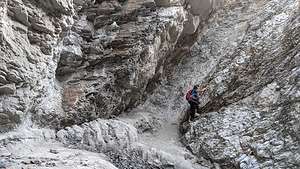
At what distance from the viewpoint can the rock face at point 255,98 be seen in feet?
40.7

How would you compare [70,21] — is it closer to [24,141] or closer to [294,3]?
[24,141]

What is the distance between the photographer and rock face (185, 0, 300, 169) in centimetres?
1242

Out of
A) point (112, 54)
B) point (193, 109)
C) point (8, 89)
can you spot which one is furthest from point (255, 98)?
point (8, 89)

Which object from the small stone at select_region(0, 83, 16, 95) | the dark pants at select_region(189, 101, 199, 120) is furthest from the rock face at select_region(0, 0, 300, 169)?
the dark pants at select_region(189, 101, 199, 120)

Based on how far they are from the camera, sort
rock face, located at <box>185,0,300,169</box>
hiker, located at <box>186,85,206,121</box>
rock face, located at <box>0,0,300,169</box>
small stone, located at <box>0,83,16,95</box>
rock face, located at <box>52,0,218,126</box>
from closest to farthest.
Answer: small stone, located at <box>0,83,16,95</box>, rock face, located at <box>0,0,300,169</box>, rock face, located at <box>185,0,300,169</box>, rock face, located at <box>52,0,218,126</box>, hiker, located at <box>186,85,206,121</box>

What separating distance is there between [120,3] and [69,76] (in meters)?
4.48

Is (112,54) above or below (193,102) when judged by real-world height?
above

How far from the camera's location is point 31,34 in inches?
499

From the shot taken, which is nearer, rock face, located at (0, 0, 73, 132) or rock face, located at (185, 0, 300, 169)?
rock face, located at (0, 0, 73, 132)

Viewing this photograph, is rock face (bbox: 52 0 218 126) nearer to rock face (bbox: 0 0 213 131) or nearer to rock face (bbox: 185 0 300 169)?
rock face (bbox: 0 0 213 131)

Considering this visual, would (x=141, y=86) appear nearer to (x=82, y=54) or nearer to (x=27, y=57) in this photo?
(x=82, y=54)

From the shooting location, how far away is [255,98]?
1457 centimetres

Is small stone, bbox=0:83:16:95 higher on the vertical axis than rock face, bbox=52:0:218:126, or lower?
lower

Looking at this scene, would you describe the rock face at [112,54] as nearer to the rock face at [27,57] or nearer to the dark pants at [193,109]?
the rock face at [27,57]
